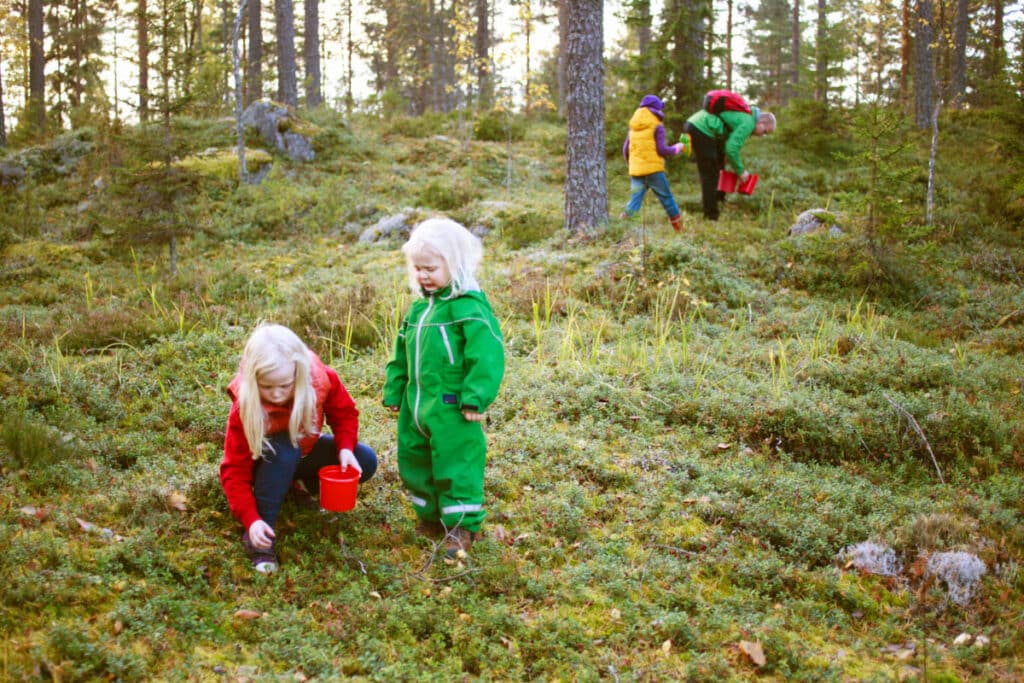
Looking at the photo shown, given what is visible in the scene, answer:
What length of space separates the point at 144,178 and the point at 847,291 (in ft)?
30.2

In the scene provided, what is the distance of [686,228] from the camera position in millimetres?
10797

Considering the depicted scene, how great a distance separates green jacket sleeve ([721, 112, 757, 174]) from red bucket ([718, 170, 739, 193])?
532mm

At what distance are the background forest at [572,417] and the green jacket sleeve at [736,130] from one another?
3.79 ft

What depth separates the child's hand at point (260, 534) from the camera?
3.61m

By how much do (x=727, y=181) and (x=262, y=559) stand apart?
9.86 meters

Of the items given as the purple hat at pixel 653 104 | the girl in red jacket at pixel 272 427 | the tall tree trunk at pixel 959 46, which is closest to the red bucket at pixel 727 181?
the purple hat at pixel 653 104

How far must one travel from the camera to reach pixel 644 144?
10.2 m

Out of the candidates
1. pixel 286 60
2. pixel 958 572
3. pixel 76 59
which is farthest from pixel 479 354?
pixel 76 59

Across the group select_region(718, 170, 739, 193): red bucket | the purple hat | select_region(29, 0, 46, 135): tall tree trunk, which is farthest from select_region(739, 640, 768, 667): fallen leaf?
select_region(29, 0, 46, 135): tall tree trunk

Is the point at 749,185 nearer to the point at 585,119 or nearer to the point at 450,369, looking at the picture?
the point at 585,119

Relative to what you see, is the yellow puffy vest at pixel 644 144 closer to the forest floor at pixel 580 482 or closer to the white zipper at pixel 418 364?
the forest floor at pixel 580 482

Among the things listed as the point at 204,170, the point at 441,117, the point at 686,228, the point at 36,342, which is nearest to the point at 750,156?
the point at 686,228

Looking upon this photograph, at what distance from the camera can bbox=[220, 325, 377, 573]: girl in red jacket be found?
346 centimetres

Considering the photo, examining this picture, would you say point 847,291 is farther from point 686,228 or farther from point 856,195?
point 686,228
